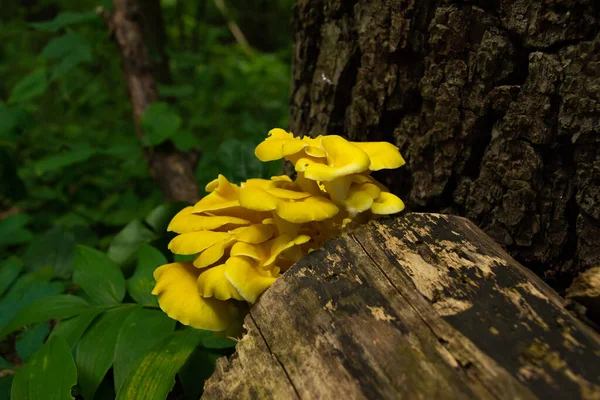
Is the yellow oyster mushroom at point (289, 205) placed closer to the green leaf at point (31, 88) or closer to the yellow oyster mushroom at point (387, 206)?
the yellow oyster mushroom at point (387, 206)

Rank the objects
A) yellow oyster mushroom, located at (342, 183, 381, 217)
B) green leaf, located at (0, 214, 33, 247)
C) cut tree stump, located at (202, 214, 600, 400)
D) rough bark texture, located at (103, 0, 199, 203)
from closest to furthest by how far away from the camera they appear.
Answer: cut tree stump, located at (202, 214, 600, 400), yellow oyster mushroom, located at (342, 183, 381, 217), green leaf, located at (0, 214, 33, 247), rough bark texture, located at (103, 0, 199, 203)

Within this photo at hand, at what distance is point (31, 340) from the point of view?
2.19 m

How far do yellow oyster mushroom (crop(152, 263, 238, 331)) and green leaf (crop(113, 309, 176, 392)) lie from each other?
0.26 m

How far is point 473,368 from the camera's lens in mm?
1176

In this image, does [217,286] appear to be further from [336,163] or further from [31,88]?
[31,88]

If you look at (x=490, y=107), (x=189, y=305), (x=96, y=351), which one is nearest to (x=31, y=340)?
(x=96, y=351)

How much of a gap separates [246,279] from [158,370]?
0.51 metres

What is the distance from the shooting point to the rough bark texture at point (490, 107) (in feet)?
5.44

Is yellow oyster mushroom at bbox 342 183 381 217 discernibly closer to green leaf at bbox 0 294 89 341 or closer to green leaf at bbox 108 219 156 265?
green leaf at bbox 0 294 89 341

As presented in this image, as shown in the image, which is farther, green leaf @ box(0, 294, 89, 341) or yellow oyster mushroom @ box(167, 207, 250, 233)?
green leaf @ box(0, 294, 89, 341)

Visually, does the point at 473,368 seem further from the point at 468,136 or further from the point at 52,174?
the point at 52,174

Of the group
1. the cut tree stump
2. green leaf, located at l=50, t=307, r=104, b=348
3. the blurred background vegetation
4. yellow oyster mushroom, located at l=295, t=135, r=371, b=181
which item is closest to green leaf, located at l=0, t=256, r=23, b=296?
the blurred background vegetation

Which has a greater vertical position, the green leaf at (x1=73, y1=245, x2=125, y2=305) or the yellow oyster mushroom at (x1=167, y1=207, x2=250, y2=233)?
the yellow oyster mushroom at (x1=167, y1=207, x2=250, y2=233)

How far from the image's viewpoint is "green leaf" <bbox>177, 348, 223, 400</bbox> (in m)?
1.86
